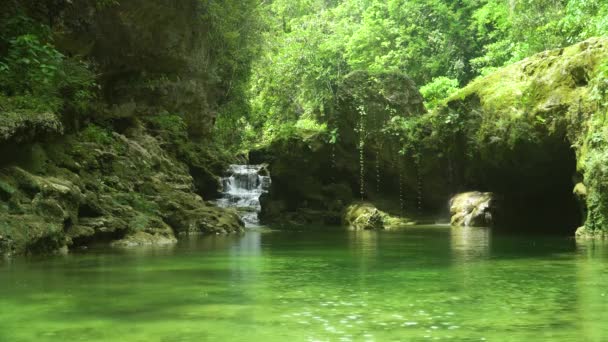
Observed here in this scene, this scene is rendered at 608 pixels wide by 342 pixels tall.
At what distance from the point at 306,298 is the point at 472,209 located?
19.3 meters

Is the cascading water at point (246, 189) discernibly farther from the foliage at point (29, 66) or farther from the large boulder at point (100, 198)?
the foliage at point (29, 66)

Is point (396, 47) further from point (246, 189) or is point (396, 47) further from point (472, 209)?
point (472, 209)

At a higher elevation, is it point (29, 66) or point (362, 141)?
point (362, 141)

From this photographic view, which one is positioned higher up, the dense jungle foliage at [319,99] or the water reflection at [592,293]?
the dense jungle foliage at [319,99]

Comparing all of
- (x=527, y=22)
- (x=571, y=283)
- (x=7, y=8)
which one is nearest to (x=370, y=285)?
(x=571, y=283)

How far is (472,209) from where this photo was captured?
25094 mm

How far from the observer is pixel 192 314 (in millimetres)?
5727

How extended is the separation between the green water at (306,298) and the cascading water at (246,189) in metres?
17.2

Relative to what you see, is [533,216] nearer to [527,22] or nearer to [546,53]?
[546,53]

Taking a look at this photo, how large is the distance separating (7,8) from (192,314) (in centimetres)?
959

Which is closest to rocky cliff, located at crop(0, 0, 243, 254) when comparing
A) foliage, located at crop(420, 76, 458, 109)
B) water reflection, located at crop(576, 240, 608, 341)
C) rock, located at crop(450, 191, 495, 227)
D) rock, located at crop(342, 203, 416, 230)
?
rock, located at crop(342, 203, 416, 230)

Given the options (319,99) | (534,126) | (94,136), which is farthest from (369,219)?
(94,136)

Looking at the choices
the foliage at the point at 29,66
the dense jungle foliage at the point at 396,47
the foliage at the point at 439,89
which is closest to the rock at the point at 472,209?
the dense jungle foliage at the point at 396,47

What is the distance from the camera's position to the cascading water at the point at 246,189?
96.1 feet
